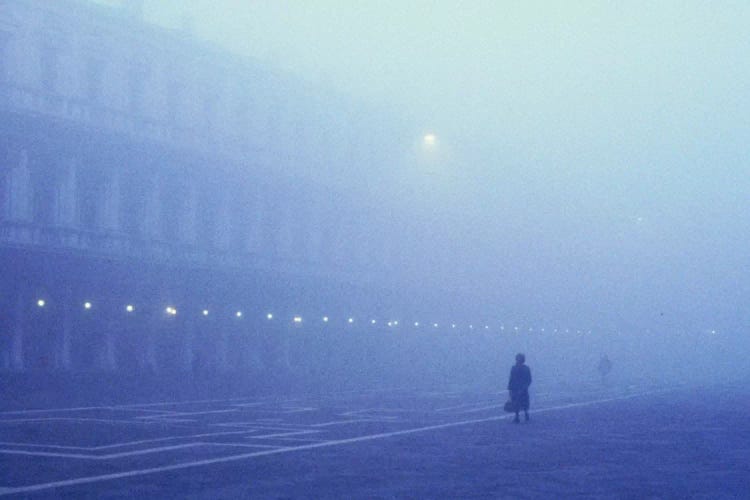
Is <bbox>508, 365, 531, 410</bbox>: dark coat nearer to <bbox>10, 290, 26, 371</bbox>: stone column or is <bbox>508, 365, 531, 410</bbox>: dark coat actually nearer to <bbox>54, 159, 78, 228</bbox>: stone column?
<bbox>10, 290, 26, 371</bbox>: stone column

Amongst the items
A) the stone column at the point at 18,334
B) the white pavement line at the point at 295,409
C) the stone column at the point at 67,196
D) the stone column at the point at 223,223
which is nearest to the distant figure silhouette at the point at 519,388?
the white pavement line at the point at 295,409

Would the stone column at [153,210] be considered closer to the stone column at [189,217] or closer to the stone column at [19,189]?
the stone column at [189,217]

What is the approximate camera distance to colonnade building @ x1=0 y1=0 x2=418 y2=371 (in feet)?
113

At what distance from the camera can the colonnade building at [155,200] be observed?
34531 millimetres

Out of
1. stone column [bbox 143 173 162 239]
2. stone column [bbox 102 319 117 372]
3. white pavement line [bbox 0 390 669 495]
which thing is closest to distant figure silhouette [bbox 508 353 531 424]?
white pavement line [bbox 0 390 669 495]

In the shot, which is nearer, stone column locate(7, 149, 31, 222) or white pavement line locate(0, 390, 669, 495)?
white pavement line locate(0, 390, 669, 495)

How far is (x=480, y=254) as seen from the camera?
70.2 meters

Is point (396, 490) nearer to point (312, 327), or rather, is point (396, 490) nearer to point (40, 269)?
point (40, 269)

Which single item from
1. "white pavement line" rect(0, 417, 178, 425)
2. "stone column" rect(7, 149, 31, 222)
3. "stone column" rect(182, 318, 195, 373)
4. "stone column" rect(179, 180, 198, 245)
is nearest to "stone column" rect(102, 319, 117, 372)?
"stone column" rect(182, 318, 195, 373)

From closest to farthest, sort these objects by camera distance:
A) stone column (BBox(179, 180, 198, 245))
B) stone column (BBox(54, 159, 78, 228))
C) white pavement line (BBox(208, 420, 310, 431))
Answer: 1. white pavement line (BBox(208, 420, 310, 431))
2. stone column (BBox(54, 159, 78, 228))
3. stone column (BBox(179, 180, 198, 245))

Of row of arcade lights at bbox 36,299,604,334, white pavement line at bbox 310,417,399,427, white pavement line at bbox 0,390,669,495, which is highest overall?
row of arcade lights at bbox 36,299,604,334

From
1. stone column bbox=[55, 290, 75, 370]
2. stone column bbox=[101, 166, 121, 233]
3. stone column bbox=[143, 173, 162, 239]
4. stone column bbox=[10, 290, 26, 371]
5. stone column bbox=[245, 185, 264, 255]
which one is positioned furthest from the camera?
stone column bbox=[245, 185, 264, 255]

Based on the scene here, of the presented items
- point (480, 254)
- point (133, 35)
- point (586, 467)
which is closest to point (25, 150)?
point (133, 35)

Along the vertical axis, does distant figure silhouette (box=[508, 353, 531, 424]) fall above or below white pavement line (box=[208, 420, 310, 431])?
above
